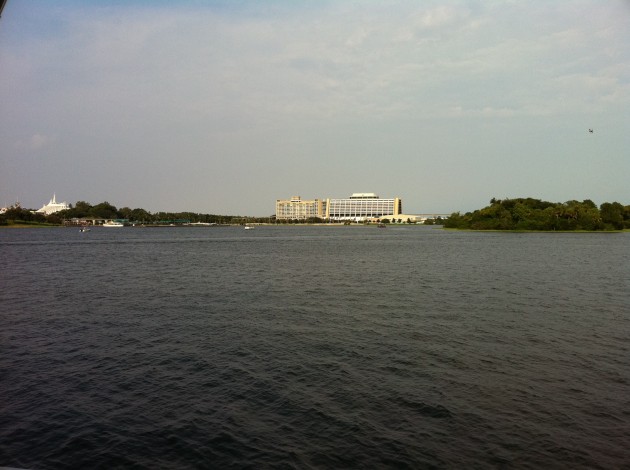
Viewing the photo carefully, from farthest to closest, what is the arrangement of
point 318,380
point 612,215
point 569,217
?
point 569,217 → point 612,215 → point 318,380

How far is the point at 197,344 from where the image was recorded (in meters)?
25.1

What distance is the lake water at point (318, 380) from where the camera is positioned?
547 inches

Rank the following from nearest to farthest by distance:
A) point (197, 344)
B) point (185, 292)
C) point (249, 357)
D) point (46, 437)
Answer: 1. point (46, 437)
2. point (249, 357)
3. point (197, 344)
4. point (185, 292)

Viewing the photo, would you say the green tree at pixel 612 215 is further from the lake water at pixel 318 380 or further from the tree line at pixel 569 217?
the lake water at pixel 318 380

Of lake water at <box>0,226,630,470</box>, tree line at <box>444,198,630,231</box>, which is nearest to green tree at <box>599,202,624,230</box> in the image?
tree line at <box>444,198,630,231</box>

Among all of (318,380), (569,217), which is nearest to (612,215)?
(569,217)

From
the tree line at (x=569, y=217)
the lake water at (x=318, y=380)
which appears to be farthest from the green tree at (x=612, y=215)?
the lake water at (x=318, y=380)

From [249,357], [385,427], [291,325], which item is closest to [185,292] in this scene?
[291,325]

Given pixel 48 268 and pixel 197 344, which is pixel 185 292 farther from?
pixel 48 268

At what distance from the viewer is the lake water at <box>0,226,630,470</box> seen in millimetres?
13891

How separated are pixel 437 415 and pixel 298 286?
31380 millimetres

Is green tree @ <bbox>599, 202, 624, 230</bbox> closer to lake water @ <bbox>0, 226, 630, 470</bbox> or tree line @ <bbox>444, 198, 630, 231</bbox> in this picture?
tree line @ <bbox>444, 198, 630, 231</bbox>

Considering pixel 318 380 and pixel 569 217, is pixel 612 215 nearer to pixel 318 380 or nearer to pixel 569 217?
pixel 569 217

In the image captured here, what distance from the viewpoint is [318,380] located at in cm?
1936
